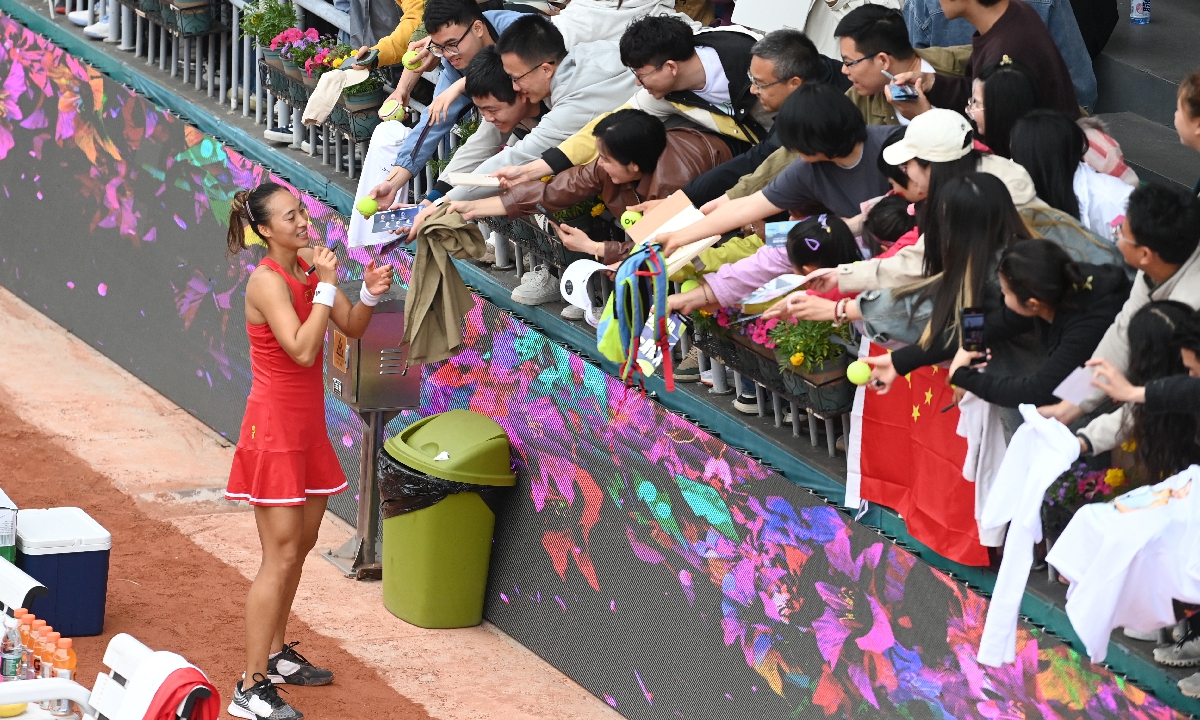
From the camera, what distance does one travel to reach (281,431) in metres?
6.84

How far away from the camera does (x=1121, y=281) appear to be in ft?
17.1

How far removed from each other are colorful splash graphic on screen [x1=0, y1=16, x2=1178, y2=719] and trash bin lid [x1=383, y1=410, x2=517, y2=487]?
5.5 inches

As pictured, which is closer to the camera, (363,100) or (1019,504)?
(1019,504)

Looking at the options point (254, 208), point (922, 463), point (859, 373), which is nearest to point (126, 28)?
point (254, 208)

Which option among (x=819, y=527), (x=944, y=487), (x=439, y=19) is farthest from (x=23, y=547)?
(x=944, y=487)

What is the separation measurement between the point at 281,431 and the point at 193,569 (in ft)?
7.07

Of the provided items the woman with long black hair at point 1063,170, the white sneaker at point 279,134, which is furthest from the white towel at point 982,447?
the white sneaker at point 279,134

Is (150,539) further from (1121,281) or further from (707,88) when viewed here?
(1121,281)

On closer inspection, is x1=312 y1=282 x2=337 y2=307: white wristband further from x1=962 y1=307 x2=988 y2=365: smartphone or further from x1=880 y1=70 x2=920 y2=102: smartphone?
x1=962 y1=307 x2=988 y2=365: smartphone

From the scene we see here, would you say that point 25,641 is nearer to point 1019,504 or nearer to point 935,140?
point 1019,504

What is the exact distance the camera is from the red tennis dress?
6789 mm

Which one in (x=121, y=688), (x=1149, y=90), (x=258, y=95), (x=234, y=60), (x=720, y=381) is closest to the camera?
(x=121, y=688)

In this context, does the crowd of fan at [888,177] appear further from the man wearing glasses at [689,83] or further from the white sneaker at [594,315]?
the white sneaker at [594,315]

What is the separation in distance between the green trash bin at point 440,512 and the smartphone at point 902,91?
104 inches
